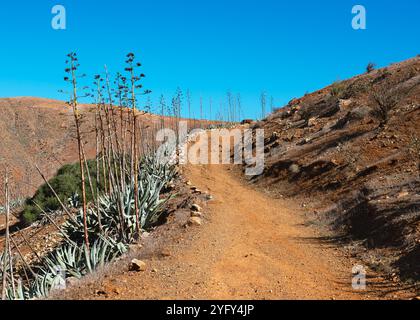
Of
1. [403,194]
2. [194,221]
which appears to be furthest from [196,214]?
[403,194]

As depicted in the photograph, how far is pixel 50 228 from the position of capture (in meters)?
13.1

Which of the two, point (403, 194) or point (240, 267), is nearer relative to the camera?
point (240, 267)

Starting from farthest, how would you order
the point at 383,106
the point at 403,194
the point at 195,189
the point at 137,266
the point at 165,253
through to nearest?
1. the point at 383,106
2. the point at 195,189
3. the point at 403,194
4. the point at 165,253
5. the point at 137,266

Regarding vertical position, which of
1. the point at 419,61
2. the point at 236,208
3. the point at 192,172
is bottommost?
the point at 236,208

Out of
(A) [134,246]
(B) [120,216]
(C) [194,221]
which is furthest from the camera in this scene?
(C) [194,221]

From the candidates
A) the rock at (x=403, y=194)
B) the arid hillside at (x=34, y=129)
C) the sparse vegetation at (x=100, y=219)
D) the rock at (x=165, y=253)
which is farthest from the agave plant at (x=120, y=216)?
the arid hillside at (x=34, y=129)

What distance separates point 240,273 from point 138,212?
3596 mm

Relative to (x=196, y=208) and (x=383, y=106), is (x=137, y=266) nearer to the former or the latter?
(x=196, y=208)

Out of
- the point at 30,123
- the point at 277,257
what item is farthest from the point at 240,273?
the point at 30,123

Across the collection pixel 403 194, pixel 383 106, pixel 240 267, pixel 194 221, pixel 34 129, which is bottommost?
pixel 240 267

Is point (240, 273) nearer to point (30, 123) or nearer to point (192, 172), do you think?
point (192, 172)

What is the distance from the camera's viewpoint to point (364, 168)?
12.0 m

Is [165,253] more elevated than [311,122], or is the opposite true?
[311,122]

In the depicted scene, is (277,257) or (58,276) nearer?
(58,276)
